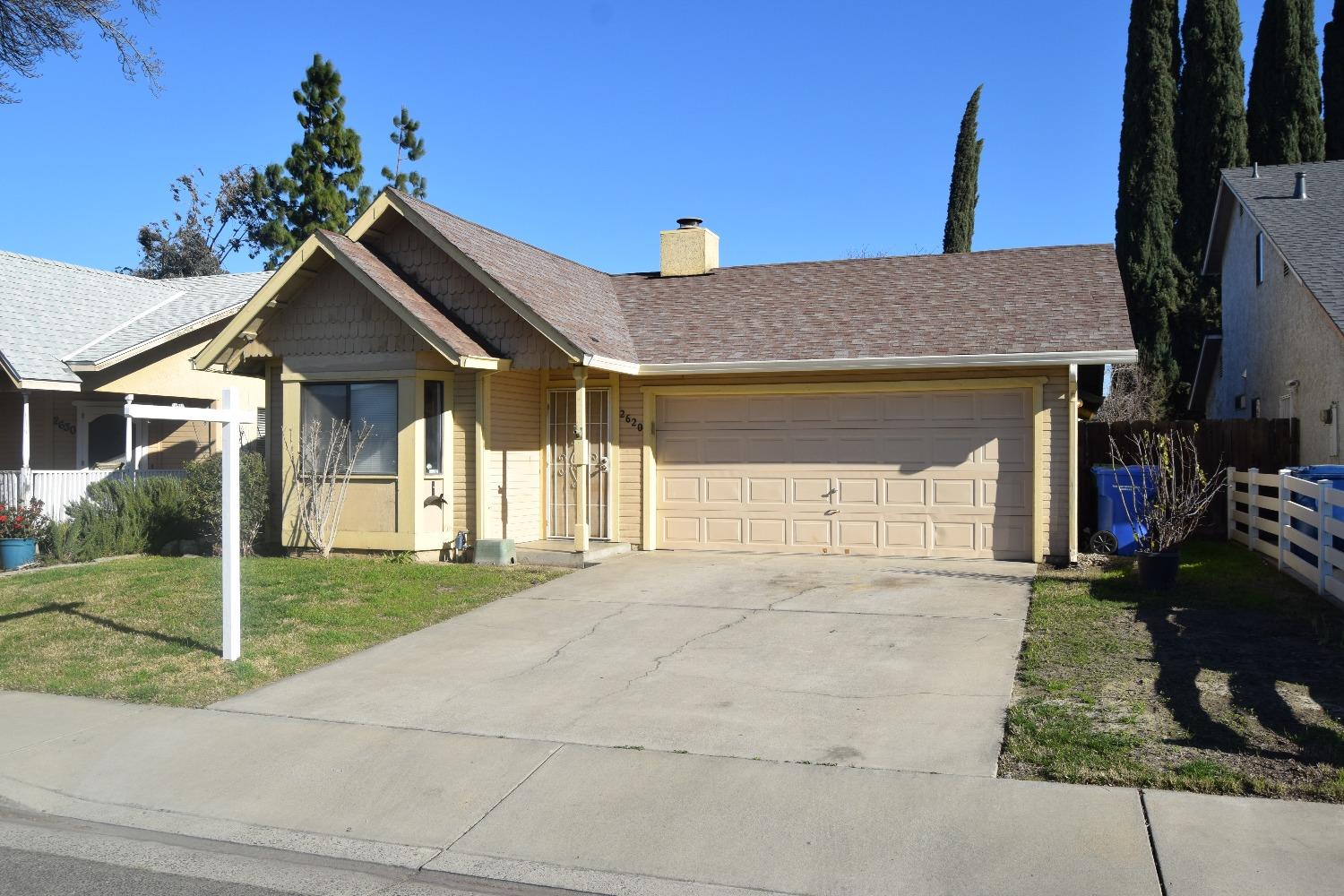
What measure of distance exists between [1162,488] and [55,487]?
15.4 meters

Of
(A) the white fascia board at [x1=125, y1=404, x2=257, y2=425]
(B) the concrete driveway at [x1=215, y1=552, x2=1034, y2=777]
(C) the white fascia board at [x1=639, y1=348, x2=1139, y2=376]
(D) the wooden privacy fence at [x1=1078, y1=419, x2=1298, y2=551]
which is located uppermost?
(C) the white fascia board at [x1=639, y1=348, x2=1139, y2=376]

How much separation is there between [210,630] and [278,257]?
104 feet

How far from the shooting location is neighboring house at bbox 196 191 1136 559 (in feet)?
44.9

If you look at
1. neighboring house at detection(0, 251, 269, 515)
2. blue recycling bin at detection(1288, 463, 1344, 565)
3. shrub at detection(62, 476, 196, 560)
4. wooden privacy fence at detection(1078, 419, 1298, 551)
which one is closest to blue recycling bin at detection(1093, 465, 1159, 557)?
wooden privacy fence at detection(1078, 419, 1298, 551)

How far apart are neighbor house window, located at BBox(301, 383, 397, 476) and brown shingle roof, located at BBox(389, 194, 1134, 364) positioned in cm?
224

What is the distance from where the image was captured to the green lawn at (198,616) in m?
8.48

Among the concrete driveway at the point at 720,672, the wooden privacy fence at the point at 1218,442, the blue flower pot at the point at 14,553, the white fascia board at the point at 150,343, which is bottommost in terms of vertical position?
the concrete driveway at the point at 720,672

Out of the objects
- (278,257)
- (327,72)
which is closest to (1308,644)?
(327,72)

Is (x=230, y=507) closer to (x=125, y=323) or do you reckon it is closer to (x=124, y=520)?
(x=124, y=520)

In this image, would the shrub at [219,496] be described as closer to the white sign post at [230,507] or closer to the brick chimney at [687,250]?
the white sign post at [230,507]

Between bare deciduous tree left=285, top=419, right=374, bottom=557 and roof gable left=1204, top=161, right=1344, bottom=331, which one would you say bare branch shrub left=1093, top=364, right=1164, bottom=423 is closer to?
roof gable left=1204, top=161, right=1344, bottom=331

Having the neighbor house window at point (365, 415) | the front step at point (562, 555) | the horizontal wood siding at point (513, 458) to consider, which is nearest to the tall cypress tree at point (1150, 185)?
the horizontal wood siding at point (513, 458)

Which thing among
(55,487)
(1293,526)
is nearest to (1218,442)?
(1293,526)

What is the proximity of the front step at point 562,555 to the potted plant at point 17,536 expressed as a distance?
23.0 ft
